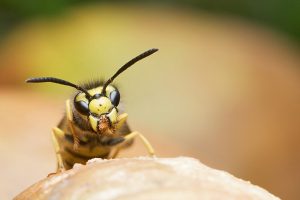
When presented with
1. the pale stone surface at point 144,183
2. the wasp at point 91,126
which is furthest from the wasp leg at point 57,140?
the pale stone surface at point 144,183

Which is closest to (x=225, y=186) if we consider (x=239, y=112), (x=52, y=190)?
(x=52, y=190)

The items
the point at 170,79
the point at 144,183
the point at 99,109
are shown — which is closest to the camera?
the point at 144,183

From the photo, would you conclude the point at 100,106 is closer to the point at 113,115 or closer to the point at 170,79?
the point at 113,115

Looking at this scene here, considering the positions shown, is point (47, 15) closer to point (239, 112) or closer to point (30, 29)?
point (30, 29)

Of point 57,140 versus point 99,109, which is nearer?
point 99,109

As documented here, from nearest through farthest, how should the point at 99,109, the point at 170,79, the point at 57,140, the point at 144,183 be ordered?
the point at 144,183 → the point at 99,109 → the point at 57,140 → the point at 170,79

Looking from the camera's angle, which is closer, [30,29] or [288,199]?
[288,199]

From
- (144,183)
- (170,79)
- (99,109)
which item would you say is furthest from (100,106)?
(170,79)
